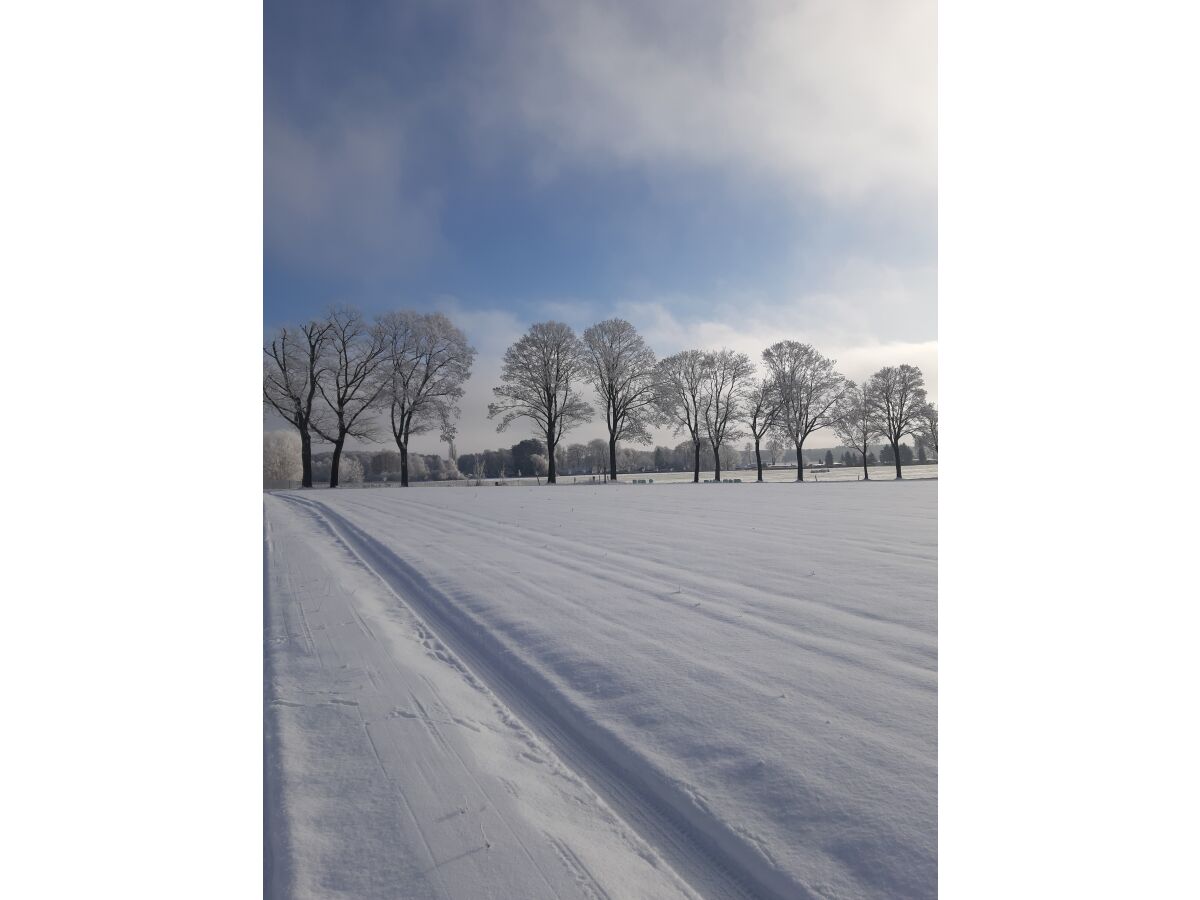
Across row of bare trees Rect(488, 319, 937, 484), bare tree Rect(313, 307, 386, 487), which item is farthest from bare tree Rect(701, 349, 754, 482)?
bare tree Rect(313, 307, 386, 487)

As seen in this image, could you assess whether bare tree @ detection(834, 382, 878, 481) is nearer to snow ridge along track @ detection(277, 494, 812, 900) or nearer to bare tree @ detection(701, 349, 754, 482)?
bare tree @ detection(701, 349, 754, 482)

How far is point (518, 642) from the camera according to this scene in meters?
2.74

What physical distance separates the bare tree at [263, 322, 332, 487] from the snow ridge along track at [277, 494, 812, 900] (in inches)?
827

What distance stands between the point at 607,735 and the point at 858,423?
103 ft

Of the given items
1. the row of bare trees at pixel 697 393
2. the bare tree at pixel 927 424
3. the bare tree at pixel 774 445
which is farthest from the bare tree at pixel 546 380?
the bare tree at pixel 927 424

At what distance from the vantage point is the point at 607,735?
185cm

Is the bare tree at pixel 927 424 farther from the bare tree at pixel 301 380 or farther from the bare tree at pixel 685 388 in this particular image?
the bare tree at pixel 301 380

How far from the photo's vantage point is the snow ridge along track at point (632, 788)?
128 centimetres

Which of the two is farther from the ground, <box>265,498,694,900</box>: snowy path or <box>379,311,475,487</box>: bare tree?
<box>379,311,475,487</box>: bare tree

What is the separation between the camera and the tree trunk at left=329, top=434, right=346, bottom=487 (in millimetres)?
20859

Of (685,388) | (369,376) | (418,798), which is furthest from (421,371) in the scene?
(418,798)
